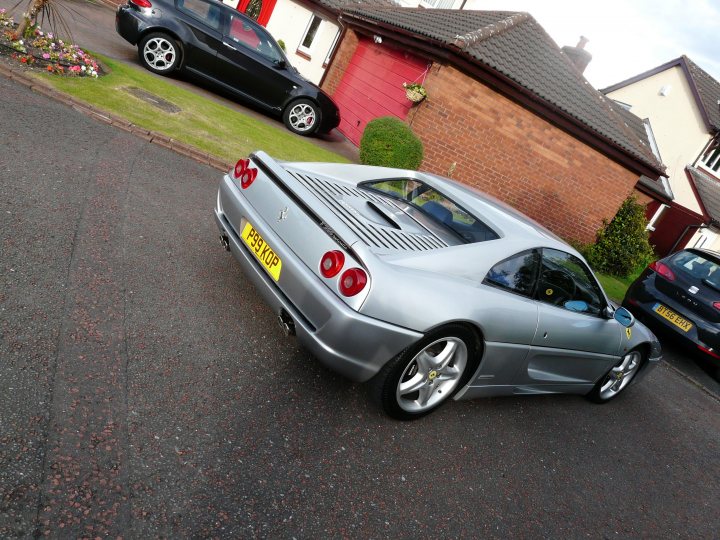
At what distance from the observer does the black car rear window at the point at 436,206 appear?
3746 millimetres

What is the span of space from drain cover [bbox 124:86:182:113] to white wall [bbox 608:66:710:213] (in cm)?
2393

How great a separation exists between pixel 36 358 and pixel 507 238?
2855 millimetres

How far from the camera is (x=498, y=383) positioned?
Result: 387 cm

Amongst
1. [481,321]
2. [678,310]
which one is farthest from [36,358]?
[678,310]

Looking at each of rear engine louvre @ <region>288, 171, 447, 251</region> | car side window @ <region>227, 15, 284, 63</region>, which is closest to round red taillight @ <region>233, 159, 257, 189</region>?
rear engine louvre @ <region>288, 171, 447, 251</region>

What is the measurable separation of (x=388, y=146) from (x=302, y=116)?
8.06ft

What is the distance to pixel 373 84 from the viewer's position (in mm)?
14312

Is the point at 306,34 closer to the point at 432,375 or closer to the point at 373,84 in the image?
the point at 373,84

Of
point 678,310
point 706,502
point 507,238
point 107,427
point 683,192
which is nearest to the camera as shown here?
point 107,427

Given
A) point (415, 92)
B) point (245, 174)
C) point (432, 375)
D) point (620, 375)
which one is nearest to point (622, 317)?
point (620, 375)

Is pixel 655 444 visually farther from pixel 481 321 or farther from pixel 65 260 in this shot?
pixel 65 260

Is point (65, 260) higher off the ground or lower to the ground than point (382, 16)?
lower

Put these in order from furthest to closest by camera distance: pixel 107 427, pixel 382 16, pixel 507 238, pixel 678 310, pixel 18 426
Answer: pixel 382 16 → pixel 678 310 → pixel 507 238 → pixel 107 427 → pixel 18 426

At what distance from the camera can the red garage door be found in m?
12.9
